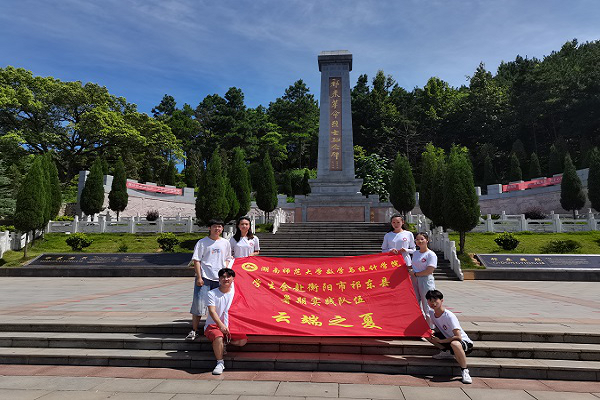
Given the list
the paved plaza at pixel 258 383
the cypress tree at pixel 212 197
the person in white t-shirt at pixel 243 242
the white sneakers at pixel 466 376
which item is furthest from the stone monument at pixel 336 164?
the white sneakers at pixel 466 376

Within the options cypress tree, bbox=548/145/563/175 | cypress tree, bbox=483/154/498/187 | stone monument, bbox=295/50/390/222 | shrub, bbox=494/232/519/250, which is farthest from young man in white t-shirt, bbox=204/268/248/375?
cypress tree, bbox=483/154/498/187

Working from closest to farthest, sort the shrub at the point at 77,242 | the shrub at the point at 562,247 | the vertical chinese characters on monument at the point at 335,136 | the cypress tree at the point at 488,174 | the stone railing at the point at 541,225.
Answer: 1. the shrub at the point at 562,247
2. the shrub at the point at 77,242
3. the stone railing at the point at 541,225
4. the vertical chinese characters on monument at the point at 335,136
5. the cypress tree at the point at 488,174

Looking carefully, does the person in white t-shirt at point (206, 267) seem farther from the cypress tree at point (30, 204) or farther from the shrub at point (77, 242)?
the shrub at point (77, 242)

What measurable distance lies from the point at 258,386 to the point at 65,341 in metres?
3.29

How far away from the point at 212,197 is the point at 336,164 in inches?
441

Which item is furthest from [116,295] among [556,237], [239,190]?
[556,237]

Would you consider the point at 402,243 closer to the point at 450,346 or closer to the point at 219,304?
the point at 450,346

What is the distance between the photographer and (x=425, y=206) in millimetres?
22953

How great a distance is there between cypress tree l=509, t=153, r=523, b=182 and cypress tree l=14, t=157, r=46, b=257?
144 feet

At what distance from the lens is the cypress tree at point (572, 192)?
86.3ft

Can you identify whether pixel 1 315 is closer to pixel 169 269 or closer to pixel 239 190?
pixel 169 269

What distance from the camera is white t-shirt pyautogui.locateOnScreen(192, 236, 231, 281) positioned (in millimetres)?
5059

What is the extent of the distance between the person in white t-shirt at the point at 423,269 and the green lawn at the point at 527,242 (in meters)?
10.8

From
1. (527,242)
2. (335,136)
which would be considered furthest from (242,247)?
(335,136)
